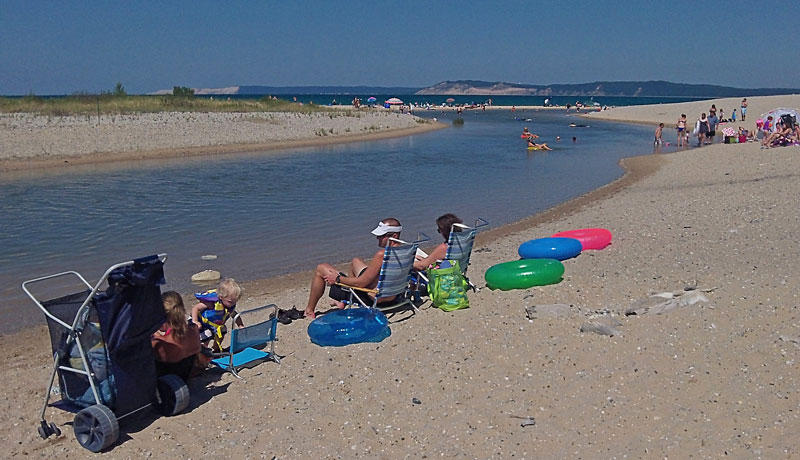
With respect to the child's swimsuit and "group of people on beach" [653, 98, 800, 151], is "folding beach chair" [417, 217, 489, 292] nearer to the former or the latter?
the child's swimsuit

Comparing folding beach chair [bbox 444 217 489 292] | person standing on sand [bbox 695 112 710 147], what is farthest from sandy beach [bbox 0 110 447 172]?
folding beach chair [bbox 444 217 489 292]

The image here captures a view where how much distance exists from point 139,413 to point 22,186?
18.2 metres

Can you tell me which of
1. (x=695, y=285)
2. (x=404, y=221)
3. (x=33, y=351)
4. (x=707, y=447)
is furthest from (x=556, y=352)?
(x=404, y=221)

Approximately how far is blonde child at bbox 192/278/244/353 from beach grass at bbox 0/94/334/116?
30428 mm

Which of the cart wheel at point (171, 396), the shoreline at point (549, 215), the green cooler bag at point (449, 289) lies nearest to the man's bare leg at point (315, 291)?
the green cooler bag at point (449, 289)

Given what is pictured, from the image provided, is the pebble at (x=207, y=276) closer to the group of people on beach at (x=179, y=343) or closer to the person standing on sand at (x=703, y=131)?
the group of people on beach at (x=179, y=343)

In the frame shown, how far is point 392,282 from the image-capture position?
290 inches

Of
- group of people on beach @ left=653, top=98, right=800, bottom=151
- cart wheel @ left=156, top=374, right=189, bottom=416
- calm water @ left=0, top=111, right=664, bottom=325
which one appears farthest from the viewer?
group of people on beach @ left=653, top=98, right=800, bottom=151

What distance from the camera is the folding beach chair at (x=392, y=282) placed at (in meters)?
7.25

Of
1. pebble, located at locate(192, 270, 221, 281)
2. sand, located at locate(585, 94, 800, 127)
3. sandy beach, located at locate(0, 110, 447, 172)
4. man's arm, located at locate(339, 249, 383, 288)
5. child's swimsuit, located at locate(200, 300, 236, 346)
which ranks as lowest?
pebble, located at locate(192, 270, 221, 281)

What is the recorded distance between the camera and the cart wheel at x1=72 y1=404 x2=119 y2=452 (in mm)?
4852

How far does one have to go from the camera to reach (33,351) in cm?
762

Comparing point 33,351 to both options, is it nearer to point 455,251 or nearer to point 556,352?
point 455,251

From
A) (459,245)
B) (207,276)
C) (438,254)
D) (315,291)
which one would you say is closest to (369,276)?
(315,291)
